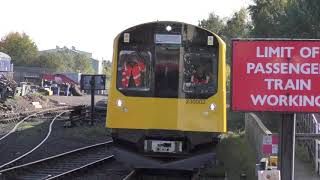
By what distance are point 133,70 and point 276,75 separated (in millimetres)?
3724

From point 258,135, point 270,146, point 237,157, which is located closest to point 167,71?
point 270,146

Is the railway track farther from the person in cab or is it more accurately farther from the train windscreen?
the person in cab

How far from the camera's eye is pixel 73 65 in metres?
143

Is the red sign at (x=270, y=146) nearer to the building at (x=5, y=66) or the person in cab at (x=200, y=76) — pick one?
the person in cab at (x=200, y=76)

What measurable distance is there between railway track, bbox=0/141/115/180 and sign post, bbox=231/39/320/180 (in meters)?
5.07

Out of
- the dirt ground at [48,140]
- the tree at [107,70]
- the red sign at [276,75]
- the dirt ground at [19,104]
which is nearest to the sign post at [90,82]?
the tree at [107,70]

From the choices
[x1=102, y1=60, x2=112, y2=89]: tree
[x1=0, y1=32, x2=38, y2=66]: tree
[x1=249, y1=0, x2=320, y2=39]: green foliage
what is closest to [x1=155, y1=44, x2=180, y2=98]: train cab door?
[x1=102, y1=60, x2=112, y2=89]: tree

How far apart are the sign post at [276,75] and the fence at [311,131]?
5201 millimetres

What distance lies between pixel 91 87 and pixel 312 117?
1213 centimetres

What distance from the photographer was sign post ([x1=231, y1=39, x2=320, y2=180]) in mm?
8562

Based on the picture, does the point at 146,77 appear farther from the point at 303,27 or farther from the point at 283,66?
the point at 303,27

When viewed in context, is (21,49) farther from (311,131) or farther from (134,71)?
(134,71)

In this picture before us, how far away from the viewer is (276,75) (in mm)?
8586

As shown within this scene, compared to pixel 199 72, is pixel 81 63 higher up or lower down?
higher up
